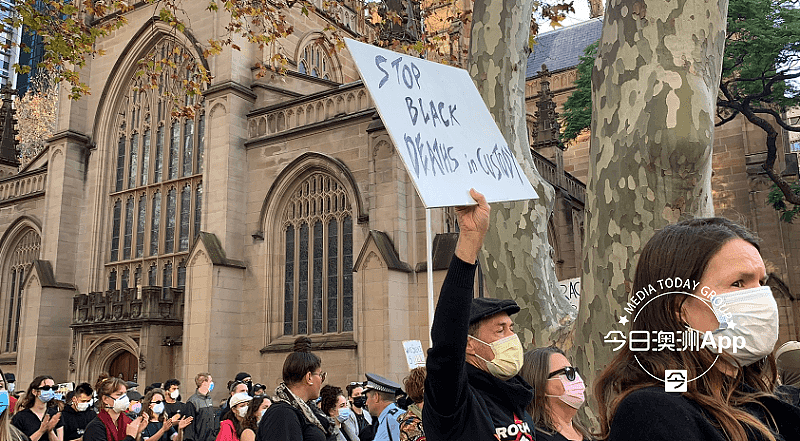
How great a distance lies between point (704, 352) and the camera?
49.4 inches

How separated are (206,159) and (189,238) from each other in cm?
241

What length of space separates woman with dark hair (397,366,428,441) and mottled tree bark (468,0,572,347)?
0.89 metres

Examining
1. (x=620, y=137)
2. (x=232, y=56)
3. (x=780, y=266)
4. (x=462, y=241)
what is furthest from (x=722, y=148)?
(x=462, y=241)

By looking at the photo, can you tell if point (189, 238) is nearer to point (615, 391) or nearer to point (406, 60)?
point (406, 60)

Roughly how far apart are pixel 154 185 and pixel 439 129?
18.8 m

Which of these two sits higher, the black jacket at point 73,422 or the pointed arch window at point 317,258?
the pointed arch window at point 317,258

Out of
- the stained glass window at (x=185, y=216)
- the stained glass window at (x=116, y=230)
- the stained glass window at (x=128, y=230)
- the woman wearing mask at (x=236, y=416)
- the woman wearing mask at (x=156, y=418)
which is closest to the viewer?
the woman wearing mask at (x=236, y=416)

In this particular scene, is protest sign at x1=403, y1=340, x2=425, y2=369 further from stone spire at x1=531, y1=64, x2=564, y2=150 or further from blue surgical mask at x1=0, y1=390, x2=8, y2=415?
stone spire at x1=531, y1=64, x2=564, y2=150

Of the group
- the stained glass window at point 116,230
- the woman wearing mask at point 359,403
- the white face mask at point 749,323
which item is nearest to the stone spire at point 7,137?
the stained glass window at point 116,230

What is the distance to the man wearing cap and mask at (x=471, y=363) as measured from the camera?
81.7 inches

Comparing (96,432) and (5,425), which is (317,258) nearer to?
(96,432)

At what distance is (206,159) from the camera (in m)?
18.0

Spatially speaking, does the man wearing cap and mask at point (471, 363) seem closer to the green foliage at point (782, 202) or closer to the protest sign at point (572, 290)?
the protest sign at point (572, 290)

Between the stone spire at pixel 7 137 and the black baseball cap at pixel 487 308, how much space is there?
27.4m
